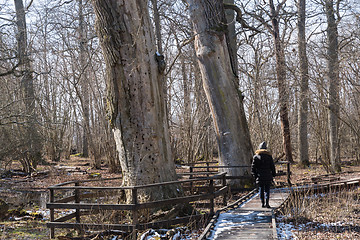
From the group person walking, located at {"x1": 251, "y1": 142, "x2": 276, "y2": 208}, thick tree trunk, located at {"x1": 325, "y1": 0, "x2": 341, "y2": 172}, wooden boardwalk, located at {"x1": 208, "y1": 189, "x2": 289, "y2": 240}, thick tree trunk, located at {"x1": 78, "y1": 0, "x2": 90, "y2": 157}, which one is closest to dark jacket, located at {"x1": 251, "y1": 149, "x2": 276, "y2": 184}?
person walking, located at {"x1": 251, "y1": 142, "x2": 276, "y2": 208}

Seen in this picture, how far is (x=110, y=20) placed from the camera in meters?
8.49

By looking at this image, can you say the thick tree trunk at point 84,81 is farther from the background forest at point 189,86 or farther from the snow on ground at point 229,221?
the snow on ground at point 229,221

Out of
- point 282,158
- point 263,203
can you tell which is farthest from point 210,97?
point 282,158

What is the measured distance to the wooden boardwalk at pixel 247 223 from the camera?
280 inches

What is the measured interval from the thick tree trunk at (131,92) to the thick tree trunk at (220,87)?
474cm

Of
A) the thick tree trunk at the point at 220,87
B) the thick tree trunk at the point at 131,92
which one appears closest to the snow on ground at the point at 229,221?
the thick tree trunk at the point at 131,92

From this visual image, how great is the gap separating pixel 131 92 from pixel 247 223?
383 cm

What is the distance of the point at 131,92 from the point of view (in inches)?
336

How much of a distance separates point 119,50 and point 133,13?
0.92m

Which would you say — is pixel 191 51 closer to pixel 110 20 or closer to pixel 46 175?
pixel 46 175

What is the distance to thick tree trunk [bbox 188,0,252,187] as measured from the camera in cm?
→ 1298

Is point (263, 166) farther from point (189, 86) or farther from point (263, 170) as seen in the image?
point (189, 86)

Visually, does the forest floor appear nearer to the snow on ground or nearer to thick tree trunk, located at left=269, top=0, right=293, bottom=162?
the snow on ground

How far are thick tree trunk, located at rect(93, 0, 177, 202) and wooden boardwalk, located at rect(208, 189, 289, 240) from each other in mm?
1532
